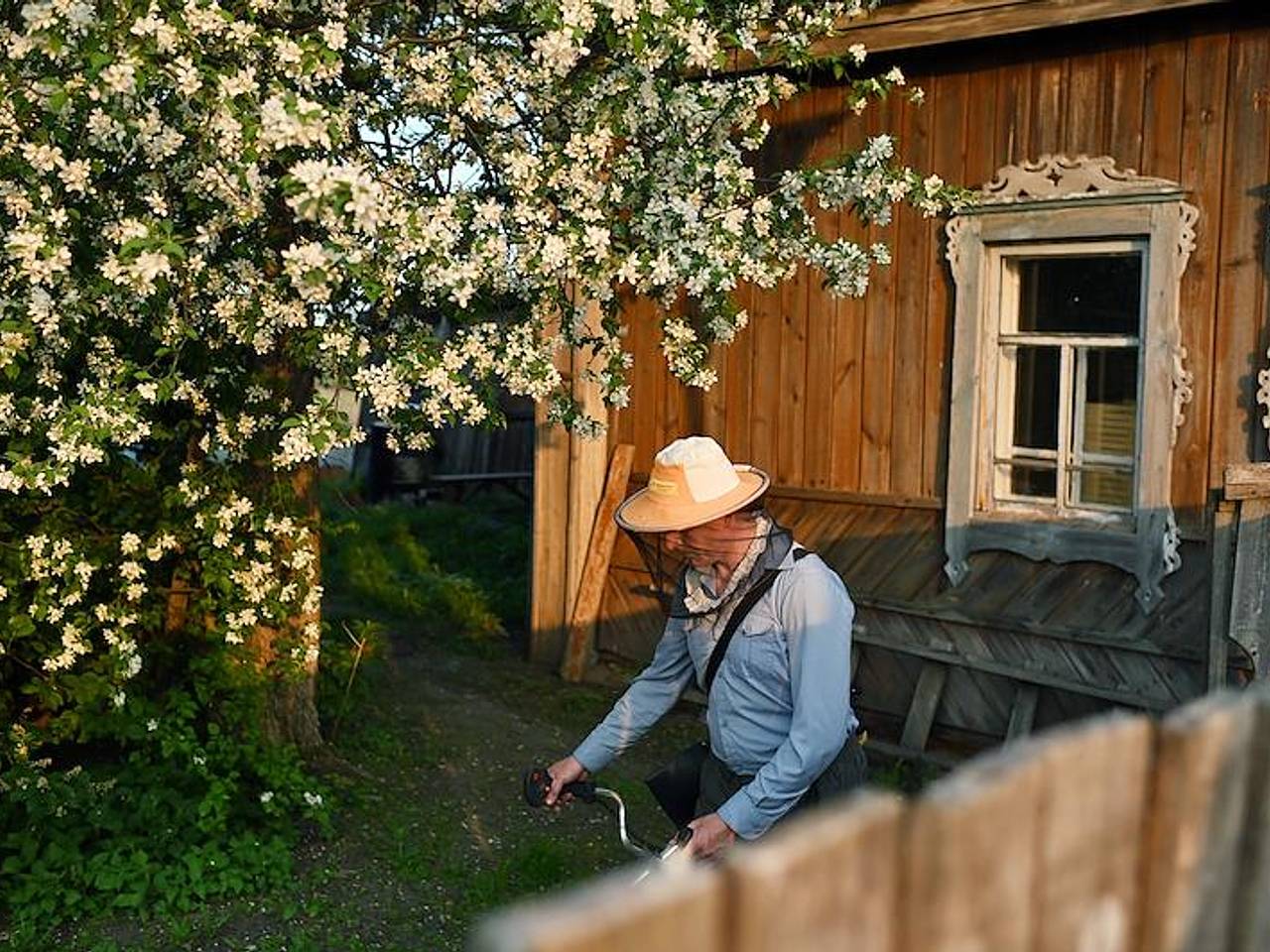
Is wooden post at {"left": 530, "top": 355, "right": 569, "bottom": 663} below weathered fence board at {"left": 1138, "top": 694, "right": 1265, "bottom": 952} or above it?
below

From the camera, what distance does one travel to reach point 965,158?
27.7 feet

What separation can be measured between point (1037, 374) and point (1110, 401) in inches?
19.3

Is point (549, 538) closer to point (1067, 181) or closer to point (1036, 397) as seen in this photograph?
point (1036, 397)

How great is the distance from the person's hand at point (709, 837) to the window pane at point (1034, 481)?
185 inches

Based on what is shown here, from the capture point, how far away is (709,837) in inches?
158

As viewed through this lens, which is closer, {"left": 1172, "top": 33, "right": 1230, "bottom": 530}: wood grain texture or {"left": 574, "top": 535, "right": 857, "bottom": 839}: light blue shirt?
{"left": 574, "top": 535, "right": 857, "bottom": 839}: light blue shirt

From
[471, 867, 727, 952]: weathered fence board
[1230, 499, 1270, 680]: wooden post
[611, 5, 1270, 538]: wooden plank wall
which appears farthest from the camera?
[611, 5, 1270, 538]: wooden plank wall

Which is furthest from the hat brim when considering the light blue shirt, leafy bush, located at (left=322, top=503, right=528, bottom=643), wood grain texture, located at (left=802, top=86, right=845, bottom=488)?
leafy bush, located at (left=322, top=503, right=528, bottom=643)

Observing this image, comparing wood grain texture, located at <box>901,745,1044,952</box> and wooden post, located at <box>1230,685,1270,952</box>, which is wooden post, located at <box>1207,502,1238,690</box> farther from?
wood grain texture, located at <box>901,745,1044,952</box>

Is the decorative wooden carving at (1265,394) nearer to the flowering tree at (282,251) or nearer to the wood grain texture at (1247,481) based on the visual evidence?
the wood grain texture at (1247,481)

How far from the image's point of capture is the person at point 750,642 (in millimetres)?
4090

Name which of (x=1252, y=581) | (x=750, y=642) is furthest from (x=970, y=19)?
(x=750, y=642)

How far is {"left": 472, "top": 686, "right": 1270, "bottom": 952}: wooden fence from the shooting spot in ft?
3.90

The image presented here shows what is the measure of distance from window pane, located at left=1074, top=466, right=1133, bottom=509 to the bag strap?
158 inches
